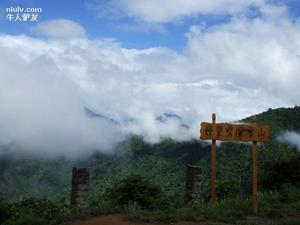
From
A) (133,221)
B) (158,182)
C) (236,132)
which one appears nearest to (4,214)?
(133,221)

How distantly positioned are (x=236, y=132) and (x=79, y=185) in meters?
5.07

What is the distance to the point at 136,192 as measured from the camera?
15711 millimetres

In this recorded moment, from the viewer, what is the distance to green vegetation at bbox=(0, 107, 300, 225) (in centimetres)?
1171

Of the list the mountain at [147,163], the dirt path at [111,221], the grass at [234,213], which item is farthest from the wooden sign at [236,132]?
the mountain at [147,163]

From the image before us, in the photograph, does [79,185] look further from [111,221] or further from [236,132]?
[236,132]

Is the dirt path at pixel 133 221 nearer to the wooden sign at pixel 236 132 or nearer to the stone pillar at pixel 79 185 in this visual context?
the wooden sign at pixel 236 132

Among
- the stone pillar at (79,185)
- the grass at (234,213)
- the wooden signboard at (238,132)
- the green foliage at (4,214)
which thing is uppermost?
the wooden signboard at (238,132)

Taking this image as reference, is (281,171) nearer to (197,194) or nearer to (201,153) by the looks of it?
(197,194)

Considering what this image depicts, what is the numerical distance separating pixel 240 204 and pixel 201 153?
74.8m

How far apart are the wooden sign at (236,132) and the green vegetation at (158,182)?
1750mm

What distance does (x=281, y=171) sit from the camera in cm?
2567

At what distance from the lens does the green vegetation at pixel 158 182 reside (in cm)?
1171

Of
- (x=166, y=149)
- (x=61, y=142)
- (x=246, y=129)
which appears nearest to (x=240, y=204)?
(x=246, y=129)

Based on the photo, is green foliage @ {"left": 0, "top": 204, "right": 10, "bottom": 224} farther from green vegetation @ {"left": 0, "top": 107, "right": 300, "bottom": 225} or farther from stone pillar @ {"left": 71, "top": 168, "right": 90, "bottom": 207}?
stone pillar @ {"left": 71, "top": 168, "right": 90, "bottom": 207}
